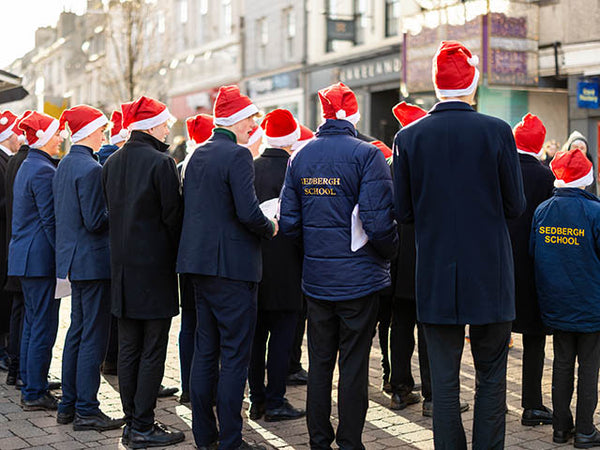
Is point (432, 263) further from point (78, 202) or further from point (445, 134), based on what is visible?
point (78, 202)

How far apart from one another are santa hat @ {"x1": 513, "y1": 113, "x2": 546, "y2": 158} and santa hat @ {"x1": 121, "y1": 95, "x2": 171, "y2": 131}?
Result: 95.0 inches

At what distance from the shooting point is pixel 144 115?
5633 millimetres

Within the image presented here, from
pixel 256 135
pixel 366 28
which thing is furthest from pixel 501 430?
pixel 366 28

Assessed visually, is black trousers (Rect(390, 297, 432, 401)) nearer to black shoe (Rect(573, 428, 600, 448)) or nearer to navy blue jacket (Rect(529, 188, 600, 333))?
navy blue jacket (Rect(529, 188, 600, 333))

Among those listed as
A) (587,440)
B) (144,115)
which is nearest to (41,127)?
(144,115)

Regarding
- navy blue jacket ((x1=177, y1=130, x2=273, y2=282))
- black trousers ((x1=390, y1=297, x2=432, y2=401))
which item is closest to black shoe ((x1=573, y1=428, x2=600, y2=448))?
black trousers ((x1=390, y1=297, x2=432, y2=401))

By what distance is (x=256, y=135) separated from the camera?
21.2 ft

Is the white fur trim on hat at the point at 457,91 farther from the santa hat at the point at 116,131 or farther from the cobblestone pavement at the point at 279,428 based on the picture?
the santa hat at the point at 116,131

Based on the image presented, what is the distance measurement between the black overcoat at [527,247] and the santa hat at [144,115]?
247cm

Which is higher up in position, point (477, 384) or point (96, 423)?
point (477, 384)

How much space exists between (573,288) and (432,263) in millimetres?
1401

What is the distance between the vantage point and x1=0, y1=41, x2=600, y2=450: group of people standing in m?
4.54

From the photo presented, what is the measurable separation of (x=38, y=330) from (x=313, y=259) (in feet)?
8.14

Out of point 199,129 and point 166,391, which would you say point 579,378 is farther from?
point 199,129
